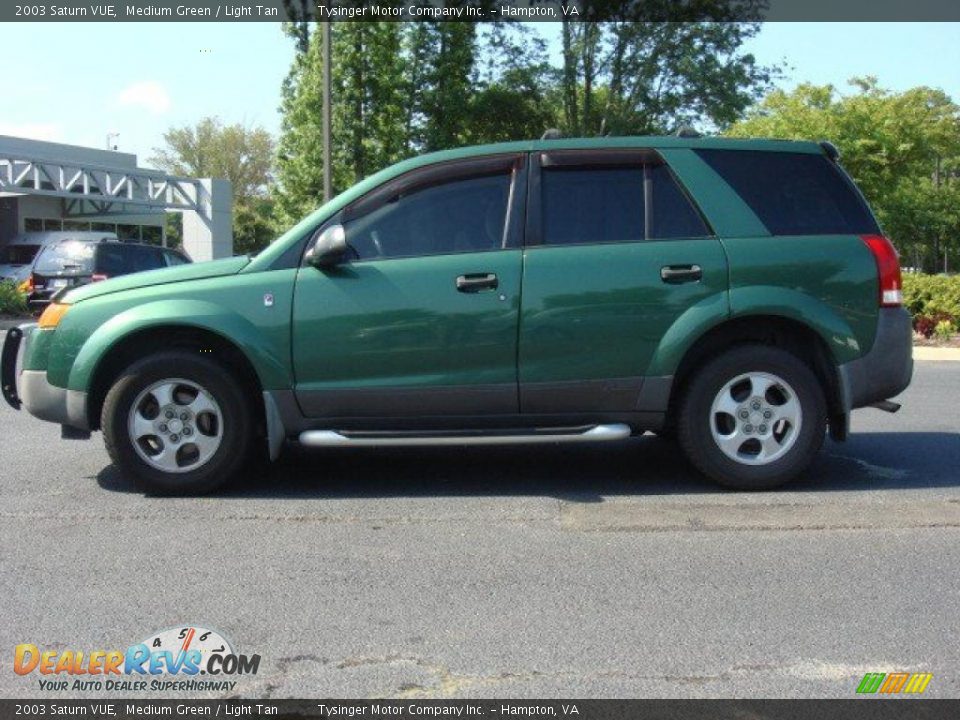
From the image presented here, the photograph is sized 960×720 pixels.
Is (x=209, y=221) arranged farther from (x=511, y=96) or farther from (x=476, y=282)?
(x=476, y=282)

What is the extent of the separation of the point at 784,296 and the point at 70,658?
4078 millimetres

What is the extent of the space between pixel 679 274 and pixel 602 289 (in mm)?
439

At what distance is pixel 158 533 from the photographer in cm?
544

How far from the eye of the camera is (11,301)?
23188 mm

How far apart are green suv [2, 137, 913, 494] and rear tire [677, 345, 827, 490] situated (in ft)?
0.04

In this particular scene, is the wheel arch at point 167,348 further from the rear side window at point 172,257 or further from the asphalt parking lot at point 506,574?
the rear side window at point 172,257

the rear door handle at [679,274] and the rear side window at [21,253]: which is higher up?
the rear side window at [21,253]

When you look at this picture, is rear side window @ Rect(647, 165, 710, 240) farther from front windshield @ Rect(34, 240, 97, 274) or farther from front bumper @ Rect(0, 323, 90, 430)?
front windshield @ Rect(34, 240, 97, 274)

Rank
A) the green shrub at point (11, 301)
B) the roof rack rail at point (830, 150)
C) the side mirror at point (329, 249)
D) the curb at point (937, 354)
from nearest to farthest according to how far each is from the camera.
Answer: the side mirror at point (329, 249) < the roof rack rail at point (830, 150) < the curb at point (937, 354) < the green shrub at point (11, 301)

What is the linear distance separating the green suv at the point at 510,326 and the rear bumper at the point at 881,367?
1cm

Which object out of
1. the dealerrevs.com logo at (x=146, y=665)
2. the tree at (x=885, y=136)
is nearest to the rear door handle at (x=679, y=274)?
the dealerrevs.com logo at (x=146, y=665)

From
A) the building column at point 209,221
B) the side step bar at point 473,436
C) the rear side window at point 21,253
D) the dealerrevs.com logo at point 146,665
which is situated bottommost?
the dealerrevs.com logo at point 146,665

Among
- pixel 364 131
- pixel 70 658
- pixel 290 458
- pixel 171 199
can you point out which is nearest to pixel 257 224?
pixel 171 199

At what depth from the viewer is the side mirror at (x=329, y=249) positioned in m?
5.91
